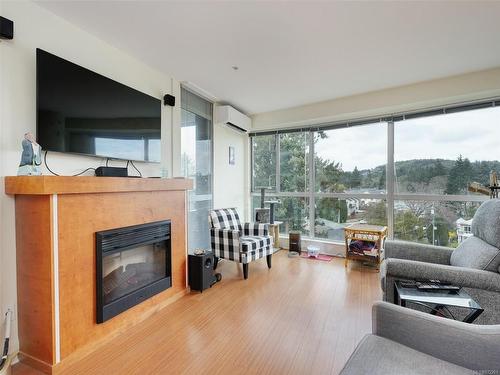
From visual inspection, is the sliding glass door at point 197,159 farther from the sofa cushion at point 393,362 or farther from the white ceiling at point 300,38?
the sofa cushion at point 393,362

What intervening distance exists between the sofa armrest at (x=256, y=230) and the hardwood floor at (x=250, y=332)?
70cm

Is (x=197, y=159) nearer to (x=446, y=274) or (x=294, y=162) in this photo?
(x=294, y=162)

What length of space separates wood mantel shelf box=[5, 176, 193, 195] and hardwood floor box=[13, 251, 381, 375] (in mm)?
1138

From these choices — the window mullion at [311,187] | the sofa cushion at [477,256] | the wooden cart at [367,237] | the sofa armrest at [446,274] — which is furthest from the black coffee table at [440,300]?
the window mullion at [311,187]

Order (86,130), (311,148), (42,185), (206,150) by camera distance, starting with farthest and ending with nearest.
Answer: (311,148) < (206,150) < (86,130) < (42,185)

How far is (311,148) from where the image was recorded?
14.1 feet

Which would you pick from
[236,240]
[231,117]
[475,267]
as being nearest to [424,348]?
[475,267]

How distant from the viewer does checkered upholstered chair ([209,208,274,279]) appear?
117 inches

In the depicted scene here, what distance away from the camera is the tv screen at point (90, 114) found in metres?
1.71

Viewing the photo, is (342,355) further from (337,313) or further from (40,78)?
(40,78)

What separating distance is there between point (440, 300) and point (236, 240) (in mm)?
2032

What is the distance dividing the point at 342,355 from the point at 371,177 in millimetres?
2842

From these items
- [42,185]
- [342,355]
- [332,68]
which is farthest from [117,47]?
[342,355]

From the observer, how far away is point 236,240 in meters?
2.98
